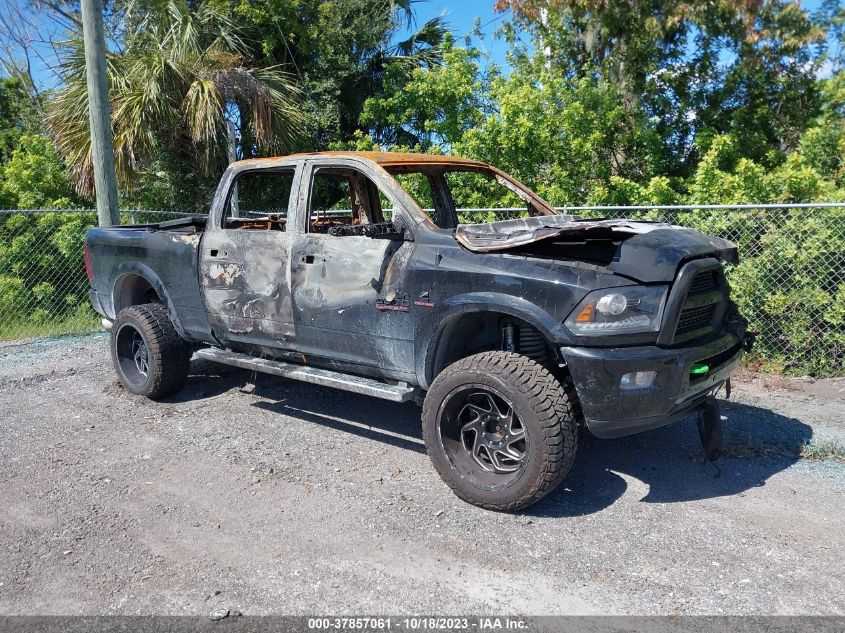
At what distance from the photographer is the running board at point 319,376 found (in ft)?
15.0

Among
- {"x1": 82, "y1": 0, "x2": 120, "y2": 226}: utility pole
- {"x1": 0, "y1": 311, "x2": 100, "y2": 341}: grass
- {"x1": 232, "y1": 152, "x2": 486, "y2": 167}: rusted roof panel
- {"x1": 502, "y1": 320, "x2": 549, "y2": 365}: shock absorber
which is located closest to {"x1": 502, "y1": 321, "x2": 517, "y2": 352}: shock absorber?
{"x1": 502, "y1": 320, "x2": 549, "y2": 365}: shock absorber

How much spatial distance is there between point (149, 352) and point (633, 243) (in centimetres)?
416

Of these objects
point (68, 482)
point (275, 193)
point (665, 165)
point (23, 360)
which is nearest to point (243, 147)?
point (275, 193)

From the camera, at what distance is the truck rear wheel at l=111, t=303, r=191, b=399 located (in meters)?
6.05

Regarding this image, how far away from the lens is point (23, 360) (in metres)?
7.89

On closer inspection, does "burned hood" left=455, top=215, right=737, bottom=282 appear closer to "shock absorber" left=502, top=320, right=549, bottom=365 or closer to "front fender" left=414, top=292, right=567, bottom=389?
"front fender" left=414, top=292, right=567, bottom=389

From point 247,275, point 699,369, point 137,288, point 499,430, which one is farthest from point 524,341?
point 137,288

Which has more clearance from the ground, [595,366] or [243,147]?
[243,147]

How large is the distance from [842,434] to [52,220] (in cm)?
976

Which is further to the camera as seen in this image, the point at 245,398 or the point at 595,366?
the point at 245,398

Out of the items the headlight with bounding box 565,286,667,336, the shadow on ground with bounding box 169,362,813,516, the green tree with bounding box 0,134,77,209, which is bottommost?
the shadow on ground with bounding box 169,362,813,516

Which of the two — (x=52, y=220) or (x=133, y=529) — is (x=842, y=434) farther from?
(x=52, y=220)

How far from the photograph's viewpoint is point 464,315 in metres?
4.31

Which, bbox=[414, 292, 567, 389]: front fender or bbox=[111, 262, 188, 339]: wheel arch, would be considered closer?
bbox=[414, 292, 567, 389]: front fender
